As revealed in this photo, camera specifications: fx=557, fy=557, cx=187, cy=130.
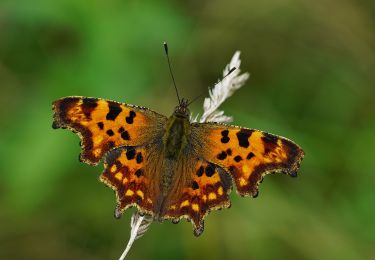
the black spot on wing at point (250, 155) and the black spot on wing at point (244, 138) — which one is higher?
the black spot on wing at point (244, 138)

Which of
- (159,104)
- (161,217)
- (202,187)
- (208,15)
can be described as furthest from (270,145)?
(208,15)

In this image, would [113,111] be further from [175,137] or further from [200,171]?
[200,171]

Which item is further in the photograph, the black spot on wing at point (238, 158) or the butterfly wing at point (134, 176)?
the black spot on wing at point (238, 158)

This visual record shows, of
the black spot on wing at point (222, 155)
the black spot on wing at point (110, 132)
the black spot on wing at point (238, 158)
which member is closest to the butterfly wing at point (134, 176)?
the black spot on wing at point (110, 132)

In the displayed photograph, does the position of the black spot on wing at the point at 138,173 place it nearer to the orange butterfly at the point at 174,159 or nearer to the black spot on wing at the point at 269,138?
the orange butterfly at the point at 174,159

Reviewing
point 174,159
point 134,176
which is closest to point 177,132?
point 174,159

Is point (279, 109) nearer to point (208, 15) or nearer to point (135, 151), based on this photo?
point (208, 15)

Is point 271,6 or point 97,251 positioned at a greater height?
point 271,6

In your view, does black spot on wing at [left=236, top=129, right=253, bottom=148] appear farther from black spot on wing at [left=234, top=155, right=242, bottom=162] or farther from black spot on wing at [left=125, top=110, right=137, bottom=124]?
black spot on wing at [left=125, top=110, right=137, bottom=124]
